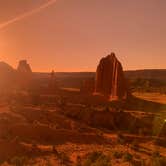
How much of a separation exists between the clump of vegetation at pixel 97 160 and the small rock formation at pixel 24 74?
3864 cm

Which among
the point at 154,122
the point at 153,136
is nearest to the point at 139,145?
the point at 153,136

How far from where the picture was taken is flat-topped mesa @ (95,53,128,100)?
117 feet

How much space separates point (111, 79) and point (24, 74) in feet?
85.9

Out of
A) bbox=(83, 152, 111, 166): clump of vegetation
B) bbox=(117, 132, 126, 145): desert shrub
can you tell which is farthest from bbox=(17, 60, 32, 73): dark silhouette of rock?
bbox=(83, 152, 111, 166): clump of vegetation

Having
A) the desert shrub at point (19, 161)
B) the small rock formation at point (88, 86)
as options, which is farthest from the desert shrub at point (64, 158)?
the small rock formation at point (88, 86)

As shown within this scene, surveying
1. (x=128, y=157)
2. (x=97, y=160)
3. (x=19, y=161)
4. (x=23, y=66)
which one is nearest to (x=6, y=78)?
(x=23, y=66)

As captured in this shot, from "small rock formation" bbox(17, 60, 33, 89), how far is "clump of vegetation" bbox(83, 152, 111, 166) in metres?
38.6

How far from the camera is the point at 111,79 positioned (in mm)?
37438

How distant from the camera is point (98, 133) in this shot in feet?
71.8

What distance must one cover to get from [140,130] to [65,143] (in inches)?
274

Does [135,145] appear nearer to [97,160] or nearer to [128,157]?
[128,157]

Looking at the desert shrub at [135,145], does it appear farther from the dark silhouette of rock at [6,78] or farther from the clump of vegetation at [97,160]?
the dark silhouette of rock at [6,78]

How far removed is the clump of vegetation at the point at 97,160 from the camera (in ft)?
45.0

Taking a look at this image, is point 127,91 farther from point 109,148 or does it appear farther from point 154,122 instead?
point 109,148
